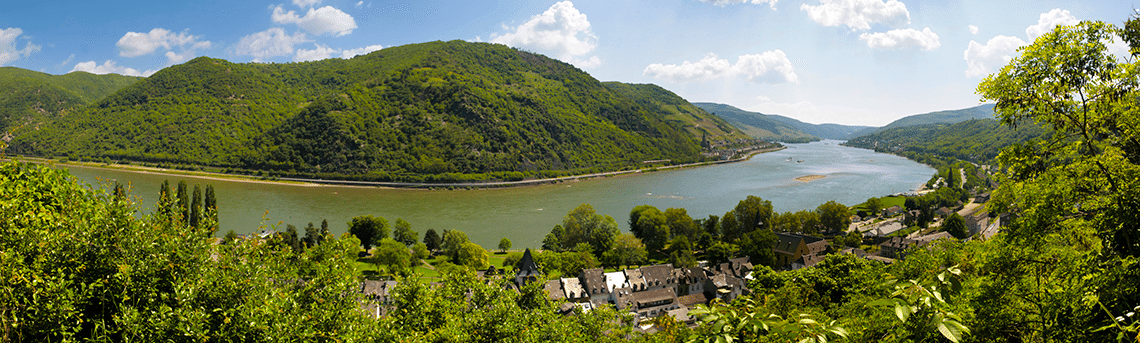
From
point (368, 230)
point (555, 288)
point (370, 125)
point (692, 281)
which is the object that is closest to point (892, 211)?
point (692, 281)

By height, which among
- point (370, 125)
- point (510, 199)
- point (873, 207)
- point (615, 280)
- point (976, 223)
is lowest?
point (976, 223)

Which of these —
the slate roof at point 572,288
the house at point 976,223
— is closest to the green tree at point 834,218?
the house at point 976,223

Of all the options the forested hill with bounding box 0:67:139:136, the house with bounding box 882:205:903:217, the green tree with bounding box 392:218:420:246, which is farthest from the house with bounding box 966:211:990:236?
the forested hill with bounding box 0:67:139:136

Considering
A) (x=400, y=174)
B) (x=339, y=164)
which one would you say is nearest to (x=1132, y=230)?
(x=400, y=174)

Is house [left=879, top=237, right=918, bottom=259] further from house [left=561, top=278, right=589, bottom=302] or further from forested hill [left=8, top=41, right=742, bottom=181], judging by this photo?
forested hill [left=8, top=41, right=742, bottom=181]

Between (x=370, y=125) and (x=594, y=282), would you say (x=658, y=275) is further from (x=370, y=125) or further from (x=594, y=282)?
(x=370, y=125)

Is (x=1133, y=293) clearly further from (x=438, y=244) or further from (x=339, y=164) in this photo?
(x=339, y=164)
